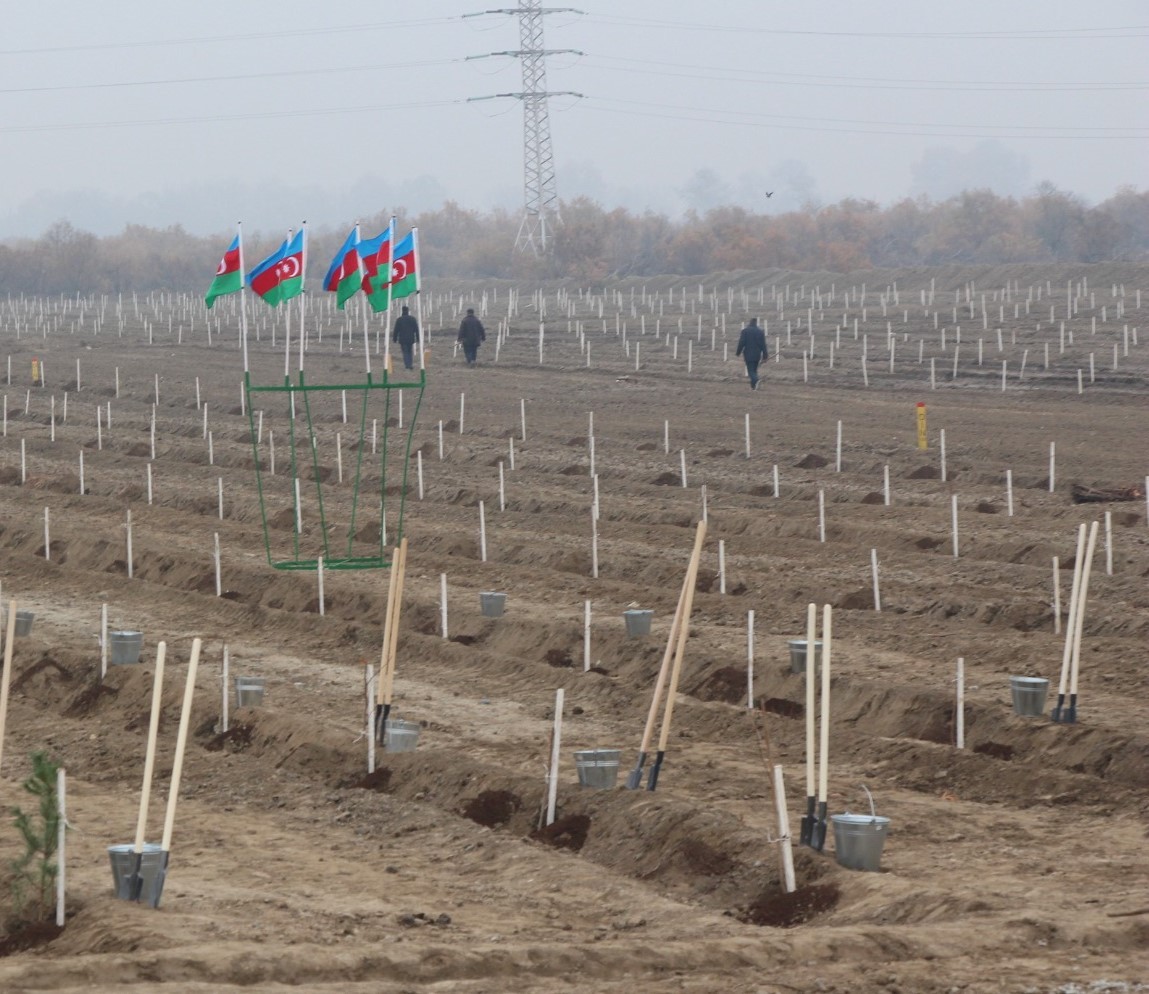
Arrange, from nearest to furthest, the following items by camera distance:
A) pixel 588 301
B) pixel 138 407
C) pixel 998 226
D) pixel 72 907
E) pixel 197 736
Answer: pixel 72 907
pixel 197 736
pixel 138 407
pixel 588 301
pixel 998 226

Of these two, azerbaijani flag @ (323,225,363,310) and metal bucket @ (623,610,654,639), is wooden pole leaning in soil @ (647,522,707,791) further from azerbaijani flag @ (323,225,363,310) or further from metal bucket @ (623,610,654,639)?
azerbaijani flag @ (323,225,363,310)

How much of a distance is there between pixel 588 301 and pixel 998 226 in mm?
55672

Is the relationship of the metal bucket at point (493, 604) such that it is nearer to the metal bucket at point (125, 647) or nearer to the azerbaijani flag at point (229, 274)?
the metal bucket at point (125, 647)

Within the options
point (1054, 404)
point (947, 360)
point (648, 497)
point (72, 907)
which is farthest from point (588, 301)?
point (72, 907)

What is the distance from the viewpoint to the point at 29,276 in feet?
367

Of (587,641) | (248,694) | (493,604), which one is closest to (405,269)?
(493,604)

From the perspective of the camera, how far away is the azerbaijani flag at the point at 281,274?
1866 centimetres

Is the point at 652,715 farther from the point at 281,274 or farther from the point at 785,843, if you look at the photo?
the point at 281,274

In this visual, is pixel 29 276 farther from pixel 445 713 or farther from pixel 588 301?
pixel 445 713

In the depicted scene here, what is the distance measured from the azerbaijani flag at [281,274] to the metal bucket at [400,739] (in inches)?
254

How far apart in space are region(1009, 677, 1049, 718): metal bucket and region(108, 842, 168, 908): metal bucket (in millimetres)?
6534

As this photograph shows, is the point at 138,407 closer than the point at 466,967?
No

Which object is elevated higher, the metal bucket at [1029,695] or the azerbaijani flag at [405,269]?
the azerbaijani flag at [405,269]

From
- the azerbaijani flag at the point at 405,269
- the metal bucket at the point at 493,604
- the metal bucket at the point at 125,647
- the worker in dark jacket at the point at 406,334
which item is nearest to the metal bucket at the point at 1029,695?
the metal bucket at the point at 493,604
